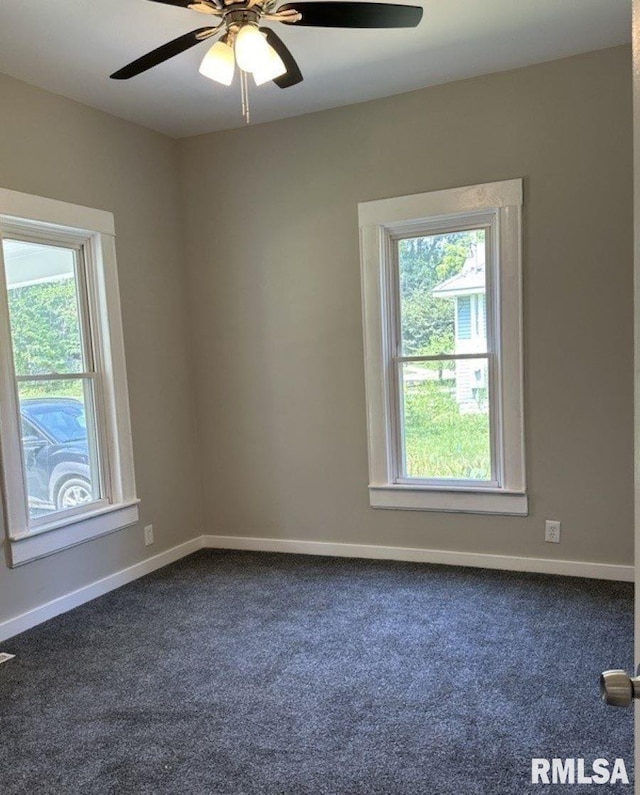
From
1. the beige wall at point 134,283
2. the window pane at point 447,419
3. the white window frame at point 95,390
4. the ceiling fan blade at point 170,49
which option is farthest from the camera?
the window pane at point 447,419

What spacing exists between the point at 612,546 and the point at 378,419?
148 cm

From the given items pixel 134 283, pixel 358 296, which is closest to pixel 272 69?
pixel 358 296

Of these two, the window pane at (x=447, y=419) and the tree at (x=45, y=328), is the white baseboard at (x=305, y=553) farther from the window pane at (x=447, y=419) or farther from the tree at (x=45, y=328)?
the tree at (x=45, y=328)

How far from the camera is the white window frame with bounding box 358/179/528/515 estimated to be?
10.9 feet

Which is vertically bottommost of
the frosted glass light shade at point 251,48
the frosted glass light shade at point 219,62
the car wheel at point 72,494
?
the car wheel at point 72,494

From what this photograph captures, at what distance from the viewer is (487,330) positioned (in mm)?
3488

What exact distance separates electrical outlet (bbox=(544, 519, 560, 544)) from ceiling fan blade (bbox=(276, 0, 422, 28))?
259 cm

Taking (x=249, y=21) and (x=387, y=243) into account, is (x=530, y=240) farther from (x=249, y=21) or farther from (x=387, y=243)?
(x=249, y=21)

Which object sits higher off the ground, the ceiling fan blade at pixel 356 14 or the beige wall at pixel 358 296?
the ceiling fan blade at pixel 356 14

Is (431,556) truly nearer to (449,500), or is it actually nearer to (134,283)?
(449,500)

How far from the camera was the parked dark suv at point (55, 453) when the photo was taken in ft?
10.3

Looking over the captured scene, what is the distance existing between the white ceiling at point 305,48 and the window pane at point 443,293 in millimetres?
914

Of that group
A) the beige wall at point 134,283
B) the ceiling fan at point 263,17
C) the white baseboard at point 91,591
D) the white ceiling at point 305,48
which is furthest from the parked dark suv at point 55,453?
the ceiling fan at point 263,17

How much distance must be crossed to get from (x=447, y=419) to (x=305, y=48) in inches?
85.4
